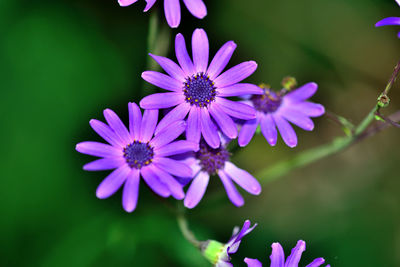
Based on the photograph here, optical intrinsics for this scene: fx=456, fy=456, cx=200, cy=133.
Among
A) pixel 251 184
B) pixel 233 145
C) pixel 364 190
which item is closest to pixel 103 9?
pixel 233 145

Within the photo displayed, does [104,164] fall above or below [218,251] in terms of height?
above

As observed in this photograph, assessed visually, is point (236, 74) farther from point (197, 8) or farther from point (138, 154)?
point (138, 154)

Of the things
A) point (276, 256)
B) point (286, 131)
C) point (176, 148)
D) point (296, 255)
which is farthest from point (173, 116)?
point (296, 255)

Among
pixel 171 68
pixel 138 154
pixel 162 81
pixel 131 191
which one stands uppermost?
pixel 171 68

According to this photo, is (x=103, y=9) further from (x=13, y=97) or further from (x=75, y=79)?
(x=13, y=97)

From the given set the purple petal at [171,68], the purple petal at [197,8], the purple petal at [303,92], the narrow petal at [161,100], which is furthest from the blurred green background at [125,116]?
the purple petal at [197,8]

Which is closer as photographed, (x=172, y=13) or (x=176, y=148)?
(x=176, y=148)

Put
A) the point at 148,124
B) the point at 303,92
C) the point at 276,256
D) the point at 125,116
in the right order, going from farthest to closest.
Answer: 1. the point at 125,116
2. the point at 303,92
3. the point at 148,124
4. the point at 276,256
